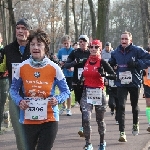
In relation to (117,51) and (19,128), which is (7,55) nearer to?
(19,128)

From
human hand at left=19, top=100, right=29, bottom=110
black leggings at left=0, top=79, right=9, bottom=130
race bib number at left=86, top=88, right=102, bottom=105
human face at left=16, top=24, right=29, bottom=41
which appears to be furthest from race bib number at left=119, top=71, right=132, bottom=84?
human hand at left=19, top=100, right=29, bottom=110

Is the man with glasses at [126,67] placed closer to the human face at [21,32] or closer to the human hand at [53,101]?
the human face at [21,32]

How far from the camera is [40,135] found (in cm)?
445

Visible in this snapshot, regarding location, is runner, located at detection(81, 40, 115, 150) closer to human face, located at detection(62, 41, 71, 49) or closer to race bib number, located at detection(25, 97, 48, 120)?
race bib number, located at detection(25, 97, 48, 120)

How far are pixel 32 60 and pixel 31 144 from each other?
90 centimetres

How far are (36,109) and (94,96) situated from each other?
249 centimetres

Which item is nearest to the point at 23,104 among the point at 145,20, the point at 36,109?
the point at 36,109

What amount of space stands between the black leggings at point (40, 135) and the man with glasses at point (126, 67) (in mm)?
3532

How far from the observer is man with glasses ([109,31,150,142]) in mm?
7805

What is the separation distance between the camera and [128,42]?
309 inches

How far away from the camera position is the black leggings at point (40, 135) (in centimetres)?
439

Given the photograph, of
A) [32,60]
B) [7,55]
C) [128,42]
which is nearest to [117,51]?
[128,42]

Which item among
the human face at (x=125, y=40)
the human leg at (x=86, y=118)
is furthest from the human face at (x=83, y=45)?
the human leg at (x=86, y=118)

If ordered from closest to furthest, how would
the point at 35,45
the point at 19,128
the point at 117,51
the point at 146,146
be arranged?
the point at 35,45
the point at 19,128
the point at 146,146
the point at 117,51
